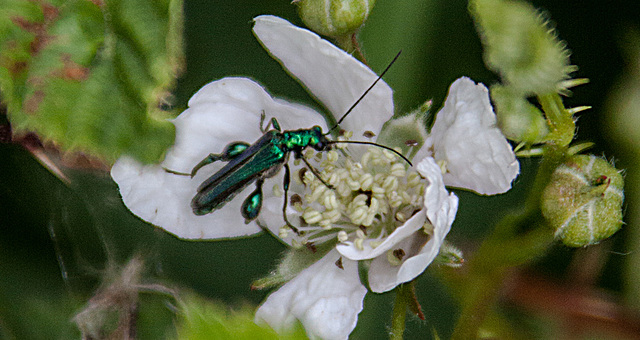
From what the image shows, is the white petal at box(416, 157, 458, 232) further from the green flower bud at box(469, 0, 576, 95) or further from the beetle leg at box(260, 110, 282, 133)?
the beetle leg at box(260, 110, 282, 133)

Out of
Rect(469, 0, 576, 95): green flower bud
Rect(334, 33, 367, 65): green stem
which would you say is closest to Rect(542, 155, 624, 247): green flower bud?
Rect(469, 0, 576, 95): green flower bud

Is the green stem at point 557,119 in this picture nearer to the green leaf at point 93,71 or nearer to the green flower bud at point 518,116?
the green flower bud at point 518,116

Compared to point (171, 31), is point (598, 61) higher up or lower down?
lower down

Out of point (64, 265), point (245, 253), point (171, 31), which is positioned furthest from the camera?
point (245, 253)

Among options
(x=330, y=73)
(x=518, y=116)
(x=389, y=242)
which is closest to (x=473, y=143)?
(x=518, y=116)

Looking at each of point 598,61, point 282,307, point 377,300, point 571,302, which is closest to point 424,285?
point 377,300

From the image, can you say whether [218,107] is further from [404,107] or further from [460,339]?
[460,339]
